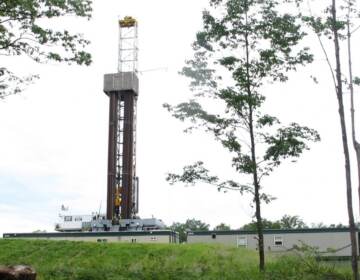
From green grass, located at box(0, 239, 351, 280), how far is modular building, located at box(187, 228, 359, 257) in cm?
1087

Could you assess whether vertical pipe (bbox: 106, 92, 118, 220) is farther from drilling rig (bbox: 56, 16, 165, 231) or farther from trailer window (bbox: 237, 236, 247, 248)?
trailer window (bbox: 237, 236, 247, 248)

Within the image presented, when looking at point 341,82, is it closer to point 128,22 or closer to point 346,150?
point 346,150

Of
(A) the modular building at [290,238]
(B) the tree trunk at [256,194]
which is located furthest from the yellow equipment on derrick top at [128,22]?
(B) the tree trunk at [256,194]

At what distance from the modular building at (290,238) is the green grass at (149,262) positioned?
35.7ft

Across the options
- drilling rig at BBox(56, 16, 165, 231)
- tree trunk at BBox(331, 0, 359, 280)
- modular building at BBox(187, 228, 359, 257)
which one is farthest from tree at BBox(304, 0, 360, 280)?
drilling rig at BBox(56, 16, 165, 231)

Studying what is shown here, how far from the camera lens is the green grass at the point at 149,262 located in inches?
926

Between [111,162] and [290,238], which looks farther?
[111,162]

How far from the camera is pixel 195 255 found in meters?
38.5

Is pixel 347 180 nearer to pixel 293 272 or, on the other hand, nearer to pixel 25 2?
pixel 293 272

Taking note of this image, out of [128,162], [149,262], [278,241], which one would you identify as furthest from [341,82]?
[128,162]

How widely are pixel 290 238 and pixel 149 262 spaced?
2275 centimetres

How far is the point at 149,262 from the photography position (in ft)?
114

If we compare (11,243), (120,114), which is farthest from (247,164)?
(120,114)

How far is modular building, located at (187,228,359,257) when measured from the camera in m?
52.0
